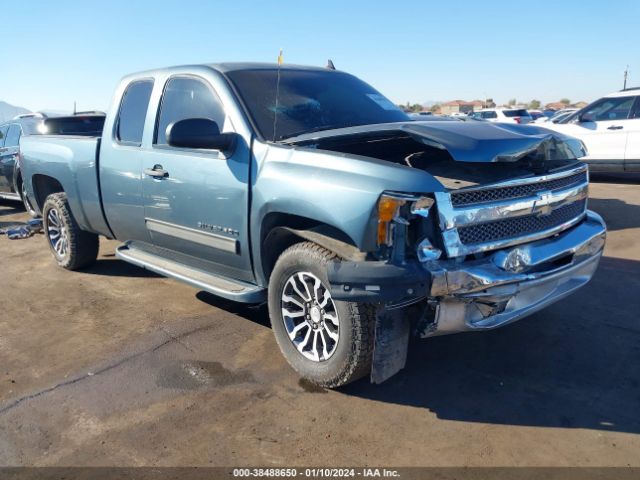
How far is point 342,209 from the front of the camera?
2.97 m

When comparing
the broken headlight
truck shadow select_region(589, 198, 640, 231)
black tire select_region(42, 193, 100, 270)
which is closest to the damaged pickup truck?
the broken headlight

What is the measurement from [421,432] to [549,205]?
1.59 metres

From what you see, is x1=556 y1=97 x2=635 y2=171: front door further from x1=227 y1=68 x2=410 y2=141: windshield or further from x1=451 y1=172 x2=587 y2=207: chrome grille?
x1=451 y1=172 x2=587 y2=207: chrome grille

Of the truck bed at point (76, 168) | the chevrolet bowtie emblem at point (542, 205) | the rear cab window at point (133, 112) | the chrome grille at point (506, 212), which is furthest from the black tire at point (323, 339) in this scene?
the truck bed at point (76, 168)

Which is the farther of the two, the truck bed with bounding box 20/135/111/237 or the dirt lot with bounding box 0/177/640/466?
the truck bed with bounding box 20/135/111/237

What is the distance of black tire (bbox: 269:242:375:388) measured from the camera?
3.08 meters

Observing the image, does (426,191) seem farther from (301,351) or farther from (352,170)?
(301,351)

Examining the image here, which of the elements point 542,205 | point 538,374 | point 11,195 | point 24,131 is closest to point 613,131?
point 542,205

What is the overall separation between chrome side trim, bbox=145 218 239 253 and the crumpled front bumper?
1.18 m

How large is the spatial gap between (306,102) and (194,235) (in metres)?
1.32

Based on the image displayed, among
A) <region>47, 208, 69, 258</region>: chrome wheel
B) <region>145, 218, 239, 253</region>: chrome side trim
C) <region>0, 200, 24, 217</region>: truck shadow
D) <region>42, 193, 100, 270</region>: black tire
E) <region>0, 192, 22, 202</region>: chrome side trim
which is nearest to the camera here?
<region>145, 218, 239, 253</region>: chrome side trim

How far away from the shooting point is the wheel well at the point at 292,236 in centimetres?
312

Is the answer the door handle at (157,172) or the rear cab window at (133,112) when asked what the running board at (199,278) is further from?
the rear cab window at (133,112)

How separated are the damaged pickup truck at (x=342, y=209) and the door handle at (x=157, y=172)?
2 centimetres
